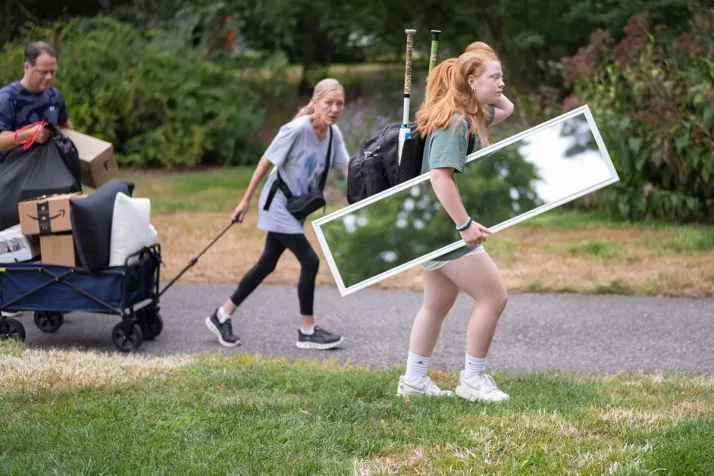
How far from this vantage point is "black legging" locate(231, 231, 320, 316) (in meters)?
6.55

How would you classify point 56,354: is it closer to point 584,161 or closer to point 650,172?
point 584,161

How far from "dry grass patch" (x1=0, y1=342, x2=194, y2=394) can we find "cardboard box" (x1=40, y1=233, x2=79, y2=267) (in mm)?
610

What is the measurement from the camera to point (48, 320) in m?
6.93

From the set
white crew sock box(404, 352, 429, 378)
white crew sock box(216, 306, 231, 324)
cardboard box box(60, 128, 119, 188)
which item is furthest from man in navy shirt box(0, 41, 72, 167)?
Result: white crew sock box(404, 352, 429, 378)

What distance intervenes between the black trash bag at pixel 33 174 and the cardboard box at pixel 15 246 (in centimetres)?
8

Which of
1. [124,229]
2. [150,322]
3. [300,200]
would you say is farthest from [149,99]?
[300,200]

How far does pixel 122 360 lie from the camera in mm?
5875

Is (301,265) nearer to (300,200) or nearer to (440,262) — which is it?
(300,200)

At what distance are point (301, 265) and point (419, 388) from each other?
6.21 feet

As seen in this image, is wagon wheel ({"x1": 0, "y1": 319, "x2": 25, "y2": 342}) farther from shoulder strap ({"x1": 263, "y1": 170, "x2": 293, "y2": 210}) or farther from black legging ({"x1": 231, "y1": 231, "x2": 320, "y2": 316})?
shoulder strap ({"x1": 263, "y1": 170, "x2": 293, "y2": 210})

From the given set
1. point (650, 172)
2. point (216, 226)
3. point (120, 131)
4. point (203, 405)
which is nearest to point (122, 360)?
point (203, 405)

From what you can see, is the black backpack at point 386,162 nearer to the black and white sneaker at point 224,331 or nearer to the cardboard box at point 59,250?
the black and white sneaker at point 224,331

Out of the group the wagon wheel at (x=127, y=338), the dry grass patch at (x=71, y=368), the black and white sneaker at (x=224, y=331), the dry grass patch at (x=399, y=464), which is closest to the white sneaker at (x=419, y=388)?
the dry grass patch at (x=399, y=464)

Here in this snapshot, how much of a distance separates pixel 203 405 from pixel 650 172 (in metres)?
6.76
